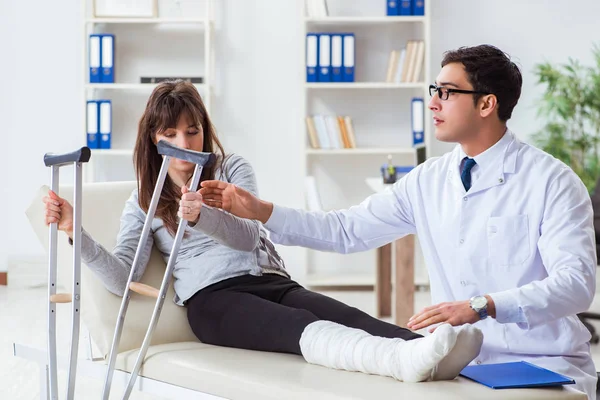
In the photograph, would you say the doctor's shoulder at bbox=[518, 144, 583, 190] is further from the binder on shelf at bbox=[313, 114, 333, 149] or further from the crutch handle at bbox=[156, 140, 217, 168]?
the binder on shelf at bbox=[313, 114, 333, 149]

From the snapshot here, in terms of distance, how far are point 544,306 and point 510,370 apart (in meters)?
0.15

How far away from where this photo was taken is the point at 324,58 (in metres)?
5.22

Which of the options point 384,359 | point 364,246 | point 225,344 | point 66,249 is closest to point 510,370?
point 384,359

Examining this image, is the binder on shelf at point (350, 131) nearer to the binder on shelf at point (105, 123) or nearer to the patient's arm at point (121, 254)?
the binder on shelf at point (105, 123)

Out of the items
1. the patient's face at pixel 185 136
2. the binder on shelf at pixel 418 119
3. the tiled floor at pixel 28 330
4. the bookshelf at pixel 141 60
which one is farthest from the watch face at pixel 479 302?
the bookshelf at pixel 141 60

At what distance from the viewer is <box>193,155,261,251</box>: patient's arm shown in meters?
2.09

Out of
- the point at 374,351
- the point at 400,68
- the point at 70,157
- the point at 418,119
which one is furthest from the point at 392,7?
the point at 374,351

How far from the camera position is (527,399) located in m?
1.61

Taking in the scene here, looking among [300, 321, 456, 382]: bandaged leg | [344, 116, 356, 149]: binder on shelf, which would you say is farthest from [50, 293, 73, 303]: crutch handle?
[344, 116, 356, 149]: binder on shelf

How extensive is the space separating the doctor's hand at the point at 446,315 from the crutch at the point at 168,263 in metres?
0.55

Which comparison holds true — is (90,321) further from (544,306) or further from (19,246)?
(19,246)

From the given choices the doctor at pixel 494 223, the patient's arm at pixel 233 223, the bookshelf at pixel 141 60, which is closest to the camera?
the doctor at pixel 494 223

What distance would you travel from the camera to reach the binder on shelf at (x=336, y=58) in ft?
17.1

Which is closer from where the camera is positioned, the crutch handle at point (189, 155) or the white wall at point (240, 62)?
the crutch handle at point (189, 155)
